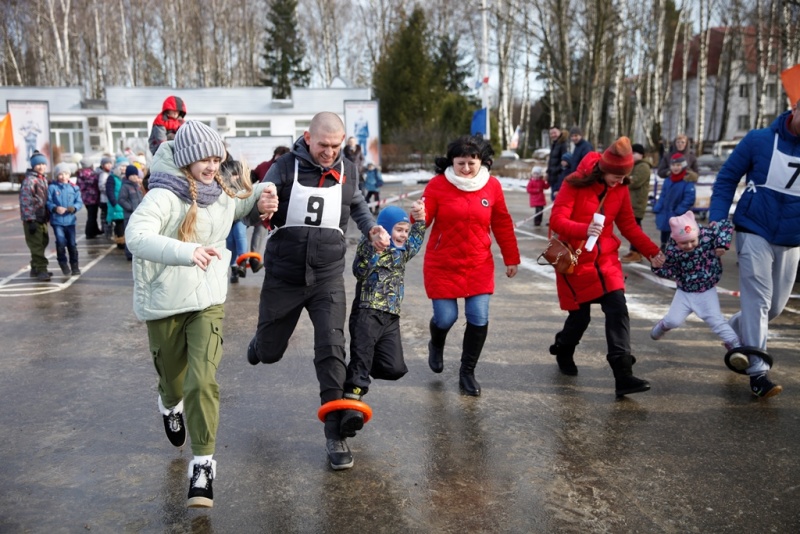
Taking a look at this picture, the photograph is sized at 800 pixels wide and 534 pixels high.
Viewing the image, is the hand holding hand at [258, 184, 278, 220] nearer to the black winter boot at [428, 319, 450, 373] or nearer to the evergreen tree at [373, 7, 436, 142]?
the black winter boot at [428, 319, 450, 373]

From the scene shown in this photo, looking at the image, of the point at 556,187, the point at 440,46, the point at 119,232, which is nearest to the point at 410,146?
the point at 440,46

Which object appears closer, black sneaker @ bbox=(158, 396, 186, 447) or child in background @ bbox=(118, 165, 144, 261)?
black sneaker @ bbox=(158, 396, 186, 447)

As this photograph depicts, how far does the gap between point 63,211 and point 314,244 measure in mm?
7497

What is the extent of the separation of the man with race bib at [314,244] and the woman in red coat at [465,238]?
34.2 inches

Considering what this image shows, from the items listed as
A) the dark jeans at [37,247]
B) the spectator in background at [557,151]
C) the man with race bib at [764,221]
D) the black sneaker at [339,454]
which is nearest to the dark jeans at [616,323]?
the man with race bib at [764,221]

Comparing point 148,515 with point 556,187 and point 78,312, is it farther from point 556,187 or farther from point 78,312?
point 556,187

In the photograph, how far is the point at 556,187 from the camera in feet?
53.1

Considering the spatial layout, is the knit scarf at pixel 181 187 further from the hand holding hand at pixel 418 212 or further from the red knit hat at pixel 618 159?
the red knit hat at pixel 618 159

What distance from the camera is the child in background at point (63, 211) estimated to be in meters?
10.4

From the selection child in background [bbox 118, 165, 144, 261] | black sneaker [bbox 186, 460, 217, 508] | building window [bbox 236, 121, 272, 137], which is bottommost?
black sneaker [bbox 186, 460, 217, 508]

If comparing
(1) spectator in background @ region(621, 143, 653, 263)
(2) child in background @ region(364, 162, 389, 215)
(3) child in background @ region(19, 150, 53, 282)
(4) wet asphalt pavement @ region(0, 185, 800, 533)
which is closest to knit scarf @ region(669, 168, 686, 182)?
(1) spectator in background @ region(621, 143, 653, 263)

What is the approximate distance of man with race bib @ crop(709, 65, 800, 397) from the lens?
16.1ft

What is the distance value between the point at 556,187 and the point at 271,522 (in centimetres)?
1375

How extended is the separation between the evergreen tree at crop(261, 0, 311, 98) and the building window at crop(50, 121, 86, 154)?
17678 millimetres
